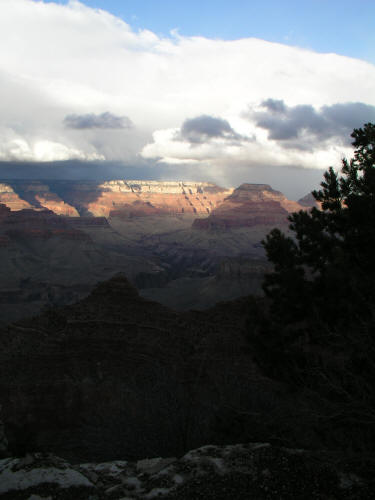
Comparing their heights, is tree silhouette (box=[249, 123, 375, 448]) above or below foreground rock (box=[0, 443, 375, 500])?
above

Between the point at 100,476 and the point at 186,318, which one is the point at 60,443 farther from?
the point at 100,476

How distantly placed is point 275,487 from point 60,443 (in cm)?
2155

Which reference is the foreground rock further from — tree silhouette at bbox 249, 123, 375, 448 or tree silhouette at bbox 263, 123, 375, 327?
tree silhouette at bbox 263, 123, 375, 327

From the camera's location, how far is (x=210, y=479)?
30.2ft

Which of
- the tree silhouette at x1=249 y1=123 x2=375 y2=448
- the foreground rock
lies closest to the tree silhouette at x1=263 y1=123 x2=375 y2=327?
the tree silhouette at x1=249 y1=123 x2=375 y2=448

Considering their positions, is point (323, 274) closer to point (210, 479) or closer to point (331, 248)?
point (331, 248)

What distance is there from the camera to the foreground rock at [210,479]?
8.39m

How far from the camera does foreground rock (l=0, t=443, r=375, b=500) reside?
330 inches

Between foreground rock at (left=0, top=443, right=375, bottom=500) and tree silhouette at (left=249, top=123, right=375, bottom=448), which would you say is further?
tree silhouette at (left=249, top=123, right=375, bottom=448)

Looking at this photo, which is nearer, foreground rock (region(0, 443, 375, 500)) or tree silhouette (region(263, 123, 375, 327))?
foreground rock (region(0, 443, 375, 500))

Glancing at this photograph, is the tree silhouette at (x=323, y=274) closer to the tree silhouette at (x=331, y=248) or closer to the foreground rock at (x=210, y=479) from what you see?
the tree silhouette at (x=331, y=248)

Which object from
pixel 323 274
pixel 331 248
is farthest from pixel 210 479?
pixel 331 248

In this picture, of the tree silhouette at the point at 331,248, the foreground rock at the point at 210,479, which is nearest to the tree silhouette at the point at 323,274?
the tree silhouette at the point at 331,248

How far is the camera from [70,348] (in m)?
32.2
